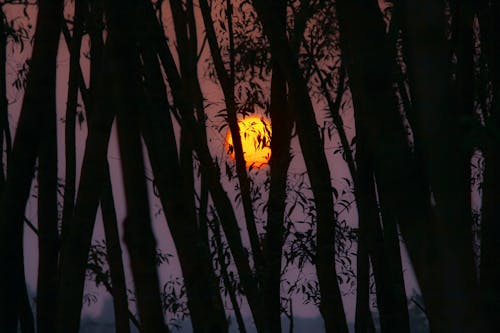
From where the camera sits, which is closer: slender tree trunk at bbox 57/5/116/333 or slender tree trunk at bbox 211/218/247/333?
slender tree trunk at bbox 57/5/116/333

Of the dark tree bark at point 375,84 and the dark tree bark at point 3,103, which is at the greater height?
the dark tree bark at point 3,103

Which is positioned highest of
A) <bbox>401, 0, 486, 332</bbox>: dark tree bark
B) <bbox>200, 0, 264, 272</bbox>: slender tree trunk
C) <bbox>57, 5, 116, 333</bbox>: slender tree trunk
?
<bbox>200, 0, 264, 272</bbox>: slender tree trunk

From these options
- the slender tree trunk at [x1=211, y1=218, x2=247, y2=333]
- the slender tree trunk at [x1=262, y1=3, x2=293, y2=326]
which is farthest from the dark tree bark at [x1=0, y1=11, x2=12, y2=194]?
the slender tree trunk at [x1=262, y1=3, x2=293, y2=326]

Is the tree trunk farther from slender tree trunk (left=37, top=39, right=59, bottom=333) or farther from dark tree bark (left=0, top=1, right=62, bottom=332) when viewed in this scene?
dark tree bark (left=0, top=1, right=62, bottom=332)

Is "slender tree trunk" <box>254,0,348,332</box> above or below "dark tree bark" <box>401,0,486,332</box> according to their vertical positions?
above

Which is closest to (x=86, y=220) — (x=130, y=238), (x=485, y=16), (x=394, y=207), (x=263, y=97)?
(x=130, y=238)

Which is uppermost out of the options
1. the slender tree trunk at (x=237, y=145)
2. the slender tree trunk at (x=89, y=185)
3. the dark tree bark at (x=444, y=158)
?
the slender tree trunk at (x=237, y=145)

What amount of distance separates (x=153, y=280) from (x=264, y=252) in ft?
9.22

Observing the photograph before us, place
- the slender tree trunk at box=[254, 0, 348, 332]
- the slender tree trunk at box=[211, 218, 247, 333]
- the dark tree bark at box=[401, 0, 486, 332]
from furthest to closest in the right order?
the slender tree trunk at box=[211, 218, 247, 333] → the slender tree trunk at box=[254, 0, 348, 332] → the dark tree bark at box=[401, 0, 486, 332]

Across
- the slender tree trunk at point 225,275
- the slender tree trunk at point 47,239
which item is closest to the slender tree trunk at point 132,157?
the slender tree trunk at point 47,239

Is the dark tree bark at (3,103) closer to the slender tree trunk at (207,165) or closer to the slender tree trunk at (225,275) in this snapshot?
the slender tree trunk at (225,275)

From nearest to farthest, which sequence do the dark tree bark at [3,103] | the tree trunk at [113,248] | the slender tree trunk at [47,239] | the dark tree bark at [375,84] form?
the dark tree bark at [375,84]
the slender tree trunk at [47,239]
the tree trunk at [113,248]
the dark tree bark at [3,103]

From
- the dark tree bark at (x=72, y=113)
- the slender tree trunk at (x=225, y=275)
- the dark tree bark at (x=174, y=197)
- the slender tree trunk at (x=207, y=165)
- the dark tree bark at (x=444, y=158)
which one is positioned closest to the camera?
the dark tree bark at (x=444, y=158)

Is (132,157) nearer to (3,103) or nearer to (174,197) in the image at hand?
(174,197)
